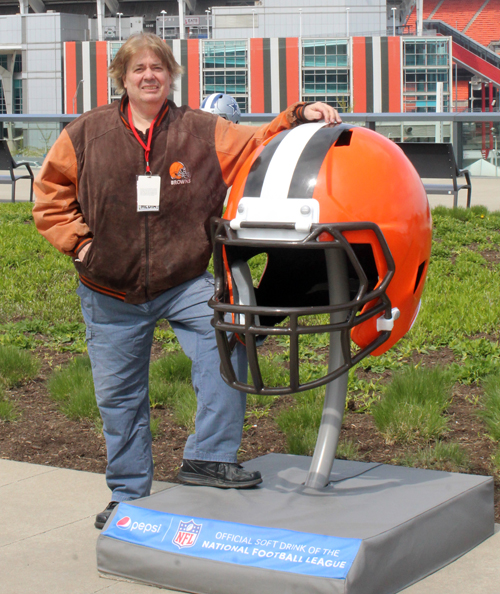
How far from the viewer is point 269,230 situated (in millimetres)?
2490

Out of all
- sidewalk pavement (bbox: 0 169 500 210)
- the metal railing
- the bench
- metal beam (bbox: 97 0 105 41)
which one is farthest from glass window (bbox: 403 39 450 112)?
the bench

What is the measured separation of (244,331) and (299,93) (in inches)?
2654

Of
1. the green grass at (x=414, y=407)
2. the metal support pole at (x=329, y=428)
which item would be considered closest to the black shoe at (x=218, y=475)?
the metal support pole at (x=329, y=428)

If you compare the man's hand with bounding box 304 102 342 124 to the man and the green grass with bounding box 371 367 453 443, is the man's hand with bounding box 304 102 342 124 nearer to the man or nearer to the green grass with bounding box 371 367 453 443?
the man

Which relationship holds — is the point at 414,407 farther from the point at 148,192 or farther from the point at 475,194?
the point at 475,194

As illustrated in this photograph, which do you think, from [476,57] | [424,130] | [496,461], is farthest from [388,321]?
[476,57]

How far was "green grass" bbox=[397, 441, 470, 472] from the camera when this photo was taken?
143 inches

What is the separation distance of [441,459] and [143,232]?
172 cm

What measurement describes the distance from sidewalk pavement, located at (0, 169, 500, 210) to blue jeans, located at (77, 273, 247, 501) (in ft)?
27.3

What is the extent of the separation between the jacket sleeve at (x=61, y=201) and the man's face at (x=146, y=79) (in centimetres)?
32

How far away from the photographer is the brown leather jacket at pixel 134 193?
3.06m

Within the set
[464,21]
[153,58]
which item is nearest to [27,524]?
[153,58]

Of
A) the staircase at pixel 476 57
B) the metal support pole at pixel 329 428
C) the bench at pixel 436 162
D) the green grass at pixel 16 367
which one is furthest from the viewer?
the staircase at pixel 476 57

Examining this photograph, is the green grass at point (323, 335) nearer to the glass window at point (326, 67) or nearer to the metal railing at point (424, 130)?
the metal railing at point (424, 130)
